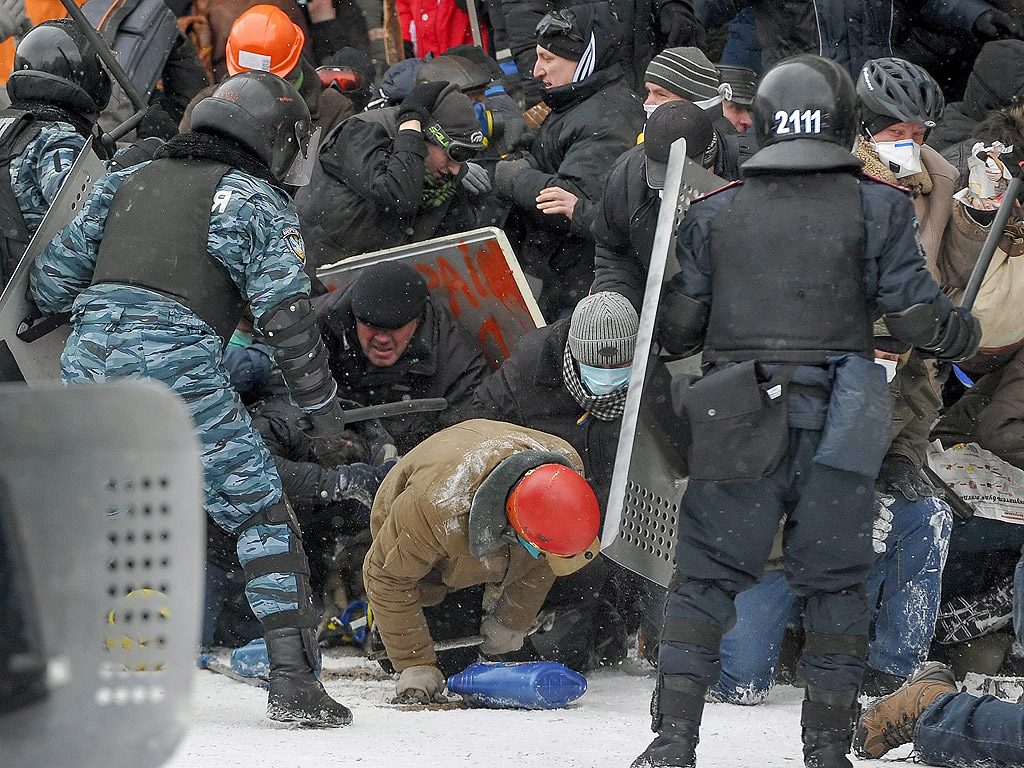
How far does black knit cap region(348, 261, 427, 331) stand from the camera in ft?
18.1

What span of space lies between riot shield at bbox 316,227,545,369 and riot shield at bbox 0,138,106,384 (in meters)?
1.47

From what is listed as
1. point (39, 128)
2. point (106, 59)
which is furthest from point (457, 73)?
point (39, 128)

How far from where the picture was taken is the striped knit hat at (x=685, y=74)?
509 centimetres

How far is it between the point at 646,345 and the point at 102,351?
1.63 m

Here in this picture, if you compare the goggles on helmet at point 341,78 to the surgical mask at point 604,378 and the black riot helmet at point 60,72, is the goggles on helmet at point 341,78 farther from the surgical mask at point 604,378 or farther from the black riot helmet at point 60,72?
the surgical mask at point 604,378

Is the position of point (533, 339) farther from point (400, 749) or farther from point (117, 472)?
point (117, 472)

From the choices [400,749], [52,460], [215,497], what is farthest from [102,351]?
[52,460]

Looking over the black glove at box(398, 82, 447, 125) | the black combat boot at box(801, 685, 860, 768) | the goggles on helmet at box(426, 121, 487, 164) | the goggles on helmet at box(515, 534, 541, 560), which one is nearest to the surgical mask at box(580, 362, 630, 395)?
the goggles on helmet at box(515, 534, 541, 560)

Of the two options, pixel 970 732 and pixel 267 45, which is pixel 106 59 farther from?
pixel 970 732

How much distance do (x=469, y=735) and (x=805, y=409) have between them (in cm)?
142

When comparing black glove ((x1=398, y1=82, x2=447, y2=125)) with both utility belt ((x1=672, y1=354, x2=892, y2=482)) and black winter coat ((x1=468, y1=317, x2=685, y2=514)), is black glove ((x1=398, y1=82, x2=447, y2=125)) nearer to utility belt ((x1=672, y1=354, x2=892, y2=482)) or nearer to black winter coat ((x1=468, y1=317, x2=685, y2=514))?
black winter coat ((x1=468, y1=317, x2=685, y2=514))

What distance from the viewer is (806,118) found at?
3.49 meters

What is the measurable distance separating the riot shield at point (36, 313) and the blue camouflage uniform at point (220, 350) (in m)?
0.36

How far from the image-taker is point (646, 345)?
363 centimetres
